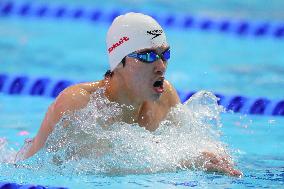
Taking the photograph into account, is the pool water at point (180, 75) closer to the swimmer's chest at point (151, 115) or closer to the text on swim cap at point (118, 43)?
the swimmer's chest at point (151, 115)

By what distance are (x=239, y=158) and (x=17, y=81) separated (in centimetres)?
233

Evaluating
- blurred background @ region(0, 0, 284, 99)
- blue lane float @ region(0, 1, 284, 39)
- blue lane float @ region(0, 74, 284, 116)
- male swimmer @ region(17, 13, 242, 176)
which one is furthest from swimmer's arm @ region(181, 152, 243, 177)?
blue lane float @ region(0, 1, 284, 39)

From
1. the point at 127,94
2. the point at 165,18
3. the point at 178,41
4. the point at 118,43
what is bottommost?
the point at 127,94

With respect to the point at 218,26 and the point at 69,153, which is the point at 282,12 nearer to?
the point at 218,26

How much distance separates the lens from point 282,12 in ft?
28.8

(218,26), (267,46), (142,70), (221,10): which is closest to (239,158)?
(142,70)

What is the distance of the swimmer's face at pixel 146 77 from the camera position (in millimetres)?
3582

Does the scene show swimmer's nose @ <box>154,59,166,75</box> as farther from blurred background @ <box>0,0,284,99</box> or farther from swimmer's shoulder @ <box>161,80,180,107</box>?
blurred background @ <box>0,0,284,99</box>

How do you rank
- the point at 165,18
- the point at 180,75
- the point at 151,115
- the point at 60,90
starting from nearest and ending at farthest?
the point at 151,115 < the point at 60,90 < the point at 180,75 < the point at 165,18

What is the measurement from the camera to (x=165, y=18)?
8.34 m

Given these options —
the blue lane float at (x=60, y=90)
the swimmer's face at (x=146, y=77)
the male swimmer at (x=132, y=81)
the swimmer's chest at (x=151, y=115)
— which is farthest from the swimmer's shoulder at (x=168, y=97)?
the blue lane float at (x=60, y=90)

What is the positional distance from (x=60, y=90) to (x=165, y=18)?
2822mm

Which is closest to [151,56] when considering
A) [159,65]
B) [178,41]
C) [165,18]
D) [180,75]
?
[159,65]

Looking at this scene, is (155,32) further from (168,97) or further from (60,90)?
(60,90)
